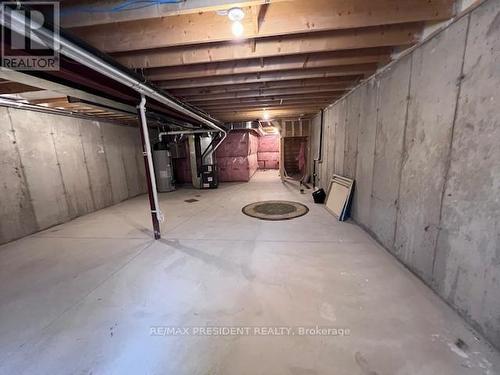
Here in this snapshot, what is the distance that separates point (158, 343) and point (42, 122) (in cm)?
459

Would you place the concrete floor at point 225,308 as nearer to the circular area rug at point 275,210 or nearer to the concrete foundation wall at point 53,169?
the concrete foundation wall at point 53,169

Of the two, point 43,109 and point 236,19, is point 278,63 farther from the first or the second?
point 43,109

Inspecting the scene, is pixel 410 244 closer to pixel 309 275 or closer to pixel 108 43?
pixel 309 275

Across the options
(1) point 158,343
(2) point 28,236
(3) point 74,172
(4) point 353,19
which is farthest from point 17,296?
(4) point 353,19

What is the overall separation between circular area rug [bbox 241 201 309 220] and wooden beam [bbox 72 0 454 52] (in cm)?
288

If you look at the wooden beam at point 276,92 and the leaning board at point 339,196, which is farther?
the leaning board at point 339,196

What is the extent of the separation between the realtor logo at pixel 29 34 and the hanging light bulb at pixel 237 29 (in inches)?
49.1

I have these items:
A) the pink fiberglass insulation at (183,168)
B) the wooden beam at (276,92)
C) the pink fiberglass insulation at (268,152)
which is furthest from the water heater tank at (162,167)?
the pink fiberglass insulation at (268,152)

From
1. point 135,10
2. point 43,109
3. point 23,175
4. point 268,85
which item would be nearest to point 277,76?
point 268,85

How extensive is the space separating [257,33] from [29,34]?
1.61 meters

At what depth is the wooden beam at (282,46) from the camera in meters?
1.96

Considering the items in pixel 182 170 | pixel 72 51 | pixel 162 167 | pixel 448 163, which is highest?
pixel 72 51

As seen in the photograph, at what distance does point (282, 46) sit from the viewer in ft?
7.00

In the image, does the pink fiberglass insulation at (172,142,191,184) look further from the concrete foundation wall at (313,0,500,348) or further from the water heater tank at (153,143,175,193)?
the concrete foundation wall at (313,0,500,348)
